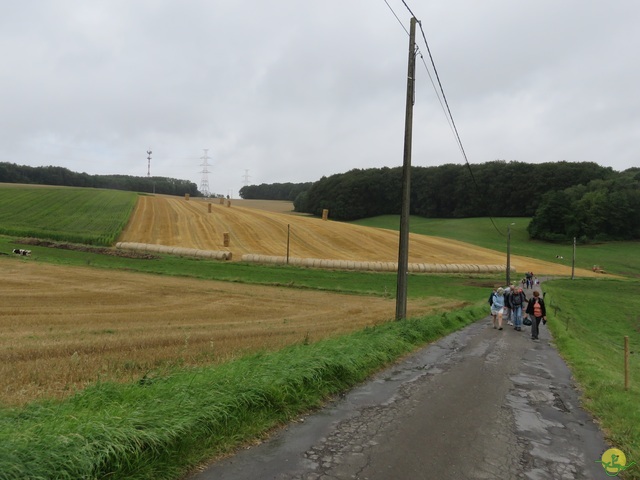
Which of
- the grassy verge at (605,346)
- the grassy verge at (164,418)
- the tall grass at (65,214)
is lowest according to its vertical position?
the grassy verge at (605,346)

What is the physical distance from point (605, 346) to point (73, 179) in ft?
427

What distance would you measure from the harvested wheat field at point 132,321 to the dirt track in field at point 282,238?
774 inches

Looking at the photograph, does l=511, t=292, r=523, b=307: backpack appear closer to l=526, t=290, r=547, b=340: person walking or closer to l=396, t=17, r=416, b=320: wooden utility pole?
l=526, t=290, r=547, b=340: person walking

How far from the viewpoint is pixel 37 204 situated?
62.4 meters

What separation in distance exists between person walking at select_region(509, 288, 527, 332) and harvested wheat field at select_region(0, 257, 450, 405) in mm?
4275

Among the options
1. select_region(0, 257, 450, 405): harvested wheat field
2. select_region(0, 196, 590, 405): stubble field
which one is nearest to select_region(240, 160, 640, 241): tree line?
select_region(0, 196, 590, 405): stubble field

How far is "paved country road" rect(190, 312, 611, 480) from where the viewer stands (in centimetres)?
491

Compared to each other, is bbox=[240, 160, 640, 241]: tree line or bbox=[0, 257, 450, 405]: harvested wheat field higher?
bbox=[240, 160, 640, 241]: tree line

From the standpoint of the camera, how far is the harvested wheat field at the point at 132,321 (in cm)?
881

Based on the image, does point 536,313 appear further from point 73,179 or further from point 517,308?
point 73,179

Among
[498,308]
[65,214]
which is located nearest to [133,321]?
[498,308]

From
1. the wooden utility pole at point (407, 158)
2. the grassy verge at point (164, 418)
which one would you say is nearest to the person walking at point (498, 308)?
the wooden utility pole at point (407, 158)

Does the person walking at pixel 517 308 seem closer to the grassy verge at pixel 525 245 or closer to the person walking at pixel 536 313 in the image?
the person walking at pixel 536 313

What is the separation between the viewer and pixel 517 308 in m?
19.7
